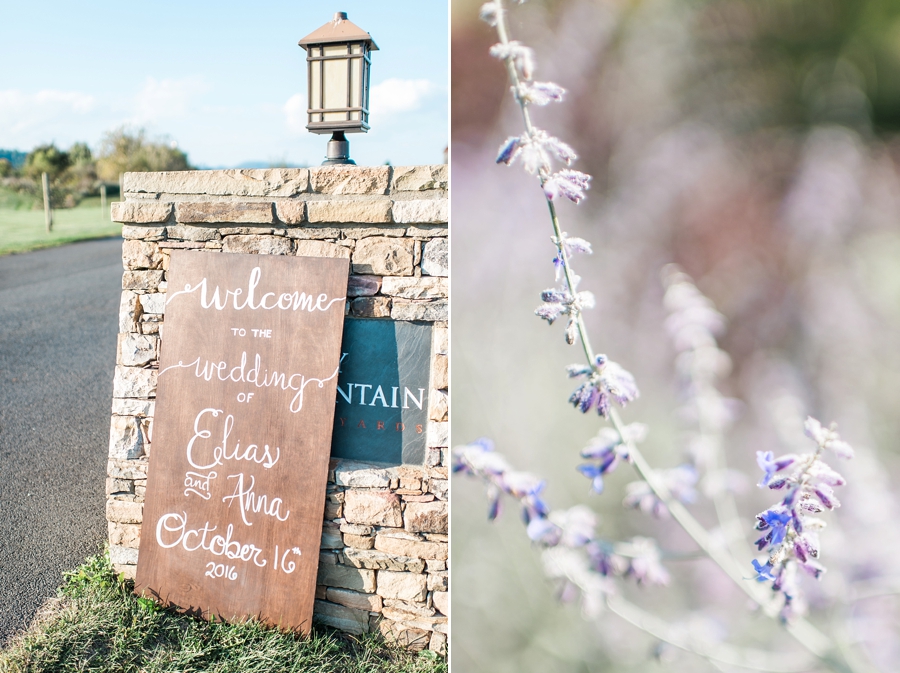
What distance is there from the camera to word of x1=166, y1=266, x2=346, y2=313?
2064 millimetres

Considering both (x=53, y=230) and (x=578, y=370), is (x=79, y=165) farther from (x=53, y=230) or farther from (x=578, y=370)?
(x=578, y=370)

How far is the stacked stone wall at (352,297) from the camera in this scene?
2.01 meters

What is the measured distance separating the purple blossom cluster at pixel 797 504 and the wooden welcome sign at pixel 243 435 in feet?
4.63

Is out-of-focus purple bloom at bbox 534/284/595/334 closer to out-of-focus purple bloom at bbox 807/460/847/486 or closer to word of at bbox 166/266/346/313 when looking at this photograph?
out-of-focus purple bloom at bbox 807/460/847/486

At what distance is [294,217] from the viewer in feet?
6.79

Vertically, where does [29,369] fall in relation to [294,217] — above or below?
below

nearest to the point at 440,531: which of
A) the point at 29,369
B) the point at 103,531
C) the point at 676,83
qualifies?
the point at 676,83

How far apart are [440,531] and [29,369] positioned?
481 cm

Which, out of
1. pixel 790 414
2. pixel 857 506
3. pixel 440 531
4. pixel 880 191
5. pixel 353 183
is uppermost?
pixel 353 183

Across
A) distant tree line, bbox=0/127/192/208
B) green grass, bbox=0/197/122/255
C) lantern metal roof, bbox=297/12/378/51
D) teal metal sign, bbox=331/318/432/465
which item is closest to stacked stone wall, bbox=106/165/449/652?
Result: teal metal sign, bbox=331/318/432/465

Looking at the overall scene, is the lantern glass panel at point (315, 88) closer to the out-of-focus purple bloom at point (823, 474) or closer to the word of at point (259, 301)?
the word of at point (259, 301)

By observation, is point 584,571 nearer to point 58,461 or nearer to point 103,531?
point 103,531

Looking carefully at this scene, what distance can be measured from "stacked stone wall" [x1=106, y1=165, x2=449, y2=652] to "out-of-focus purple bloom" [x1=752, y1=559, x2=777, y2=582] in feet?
3.59

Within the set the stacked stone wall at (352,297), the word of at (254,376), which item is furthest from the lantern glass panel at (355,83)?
the word of at (254,376)
